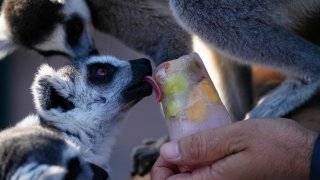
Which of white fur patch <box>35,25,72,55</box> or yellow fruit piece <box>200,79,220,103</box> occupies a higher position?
yellow fruit piece <box>200,79,220,103</box>

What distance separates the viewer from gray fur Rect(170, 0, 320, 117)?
2.43 metres

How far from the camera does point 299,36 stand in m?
2.58

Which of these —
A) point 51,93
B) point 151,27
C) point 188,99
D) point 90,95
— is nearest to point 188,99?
point 188,99

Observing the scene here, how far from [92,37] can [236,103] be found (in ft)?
2.64

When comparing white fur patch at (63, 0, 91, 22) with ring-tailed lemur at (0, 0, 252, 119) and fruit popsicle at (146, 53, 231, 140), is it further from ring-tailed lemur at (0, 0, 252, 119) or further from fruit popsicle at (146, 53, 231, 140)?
fruit popsicle at (146, 53, 231, 140)

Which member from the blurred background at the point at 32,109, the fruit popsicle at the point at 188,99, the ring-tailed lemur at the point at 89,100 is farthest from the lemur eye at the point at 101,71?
the blurred background at the point at 32,109

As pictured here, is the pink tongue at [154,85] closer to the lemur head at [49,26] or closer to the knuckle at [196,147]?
the knuckle at [196,147]

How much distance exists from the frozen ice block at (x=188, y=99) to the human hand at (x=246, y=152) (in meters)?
0.07

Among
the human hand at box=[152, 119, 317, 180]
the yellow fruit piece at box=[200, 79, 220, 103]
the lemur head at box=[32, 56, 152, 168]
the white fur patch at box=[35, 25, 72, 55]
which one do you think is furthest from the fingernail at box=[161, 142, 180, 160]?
the white fur patch at box=[35, 25, 72, 55]

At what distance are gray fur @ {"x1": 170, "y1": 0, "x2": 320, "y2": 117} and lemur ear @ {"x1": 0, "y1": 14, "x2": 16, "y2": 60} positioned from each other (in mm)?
953

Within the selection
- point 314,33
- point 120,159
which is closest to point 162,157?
point 314,33

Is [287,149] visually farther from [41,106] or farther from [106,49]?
[106,49]

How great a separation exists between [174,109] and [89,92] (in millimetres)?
405

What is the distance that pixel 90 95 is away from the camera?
2395 millimetres
